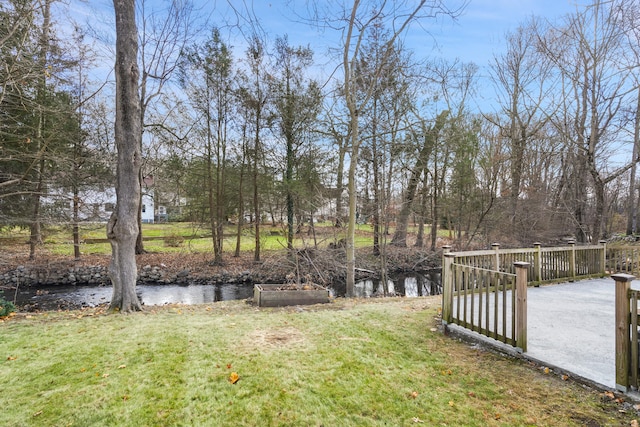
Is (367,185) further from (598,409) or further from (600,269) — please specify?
(598,409)

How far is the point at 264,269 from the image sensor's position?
520 inches

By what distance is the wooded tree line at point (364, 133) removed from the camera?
10289mm

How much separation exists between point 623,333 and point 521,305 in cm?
85

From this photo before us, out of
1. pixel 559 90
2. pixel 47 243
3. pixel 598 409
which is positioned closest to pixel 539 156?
pixel 559 90

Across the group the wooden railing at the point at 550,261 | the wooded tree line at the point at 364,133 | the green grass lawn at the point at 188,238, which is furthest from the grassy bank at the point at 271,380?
the green grass lawn at the point at 188,238

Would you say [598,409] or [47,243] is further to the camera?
[47,243]

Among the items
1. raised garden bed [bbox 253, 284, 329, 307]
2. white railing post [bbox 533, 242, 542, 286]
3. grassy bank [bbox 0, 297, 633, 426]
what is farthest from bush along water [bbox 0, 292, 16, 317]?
white railing post [bbox 533, 242, 542, 286]

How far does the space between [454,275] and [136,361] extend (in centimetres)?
404

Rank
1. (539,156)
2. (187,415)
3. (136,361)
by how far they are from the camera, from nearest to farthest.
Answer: (187,415) < (136,361) < (539,156)

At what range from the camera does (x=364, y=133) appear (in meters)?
12.0

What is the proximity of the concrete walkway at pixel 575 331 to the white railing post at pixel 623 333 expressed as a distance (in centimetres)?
11

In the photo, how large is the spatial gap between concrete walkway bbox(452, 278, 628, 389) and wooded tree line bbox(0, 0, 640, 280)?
15.1 feet

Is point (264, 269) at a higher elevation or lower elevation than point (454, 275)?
lower

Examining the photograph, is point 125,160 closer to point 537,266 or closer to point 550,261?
point 537,266
